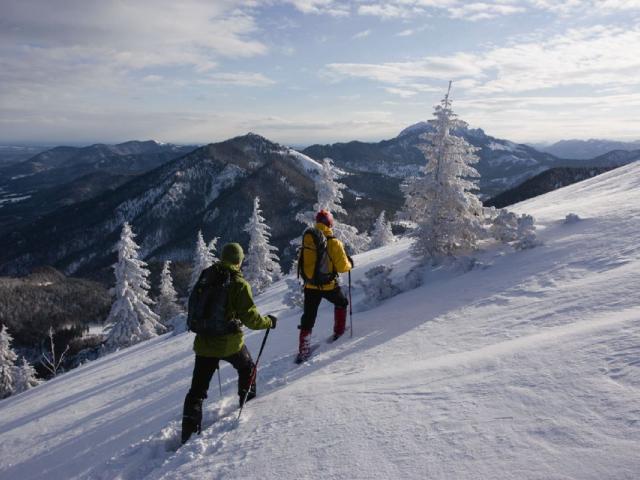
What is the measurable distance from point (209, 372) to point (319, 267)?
249cm

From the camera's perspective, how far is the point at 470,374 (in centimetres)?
443

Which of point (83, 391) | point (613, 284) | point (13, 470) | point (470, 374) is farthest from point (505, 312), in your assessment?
point (83, 391)

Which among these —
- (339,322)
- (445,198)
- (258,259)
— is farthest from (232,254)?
(258,259)

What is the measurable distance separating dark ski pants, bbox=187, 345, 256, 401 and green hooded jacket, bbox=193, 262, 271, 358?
0.12m

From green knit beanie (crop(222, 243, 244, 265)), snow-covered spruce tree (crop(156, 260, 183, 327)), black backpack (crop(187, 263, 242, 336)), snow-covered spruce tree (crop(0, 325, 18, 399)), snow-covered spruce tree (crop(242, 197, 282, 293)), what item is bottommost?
snow-covered spruce tree (crop(0, 325, 18, 399))

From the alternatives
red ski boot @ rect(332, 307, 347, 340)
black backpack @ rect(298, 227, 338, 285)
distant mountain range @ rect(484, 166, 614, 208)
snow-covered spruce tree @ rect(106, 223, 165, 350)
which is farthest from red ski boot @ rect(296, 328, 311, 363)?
distant mountain range @ rect(484, 166, 614, 208)

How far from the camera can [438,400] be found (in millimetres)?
4125

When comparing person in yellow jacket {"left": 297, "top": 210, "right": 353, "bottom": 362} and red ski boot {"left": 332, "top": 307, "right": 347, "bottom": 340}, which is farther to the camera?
red ski boot {"left": 332, "top": 307, "right": 347, "bottom": 340}

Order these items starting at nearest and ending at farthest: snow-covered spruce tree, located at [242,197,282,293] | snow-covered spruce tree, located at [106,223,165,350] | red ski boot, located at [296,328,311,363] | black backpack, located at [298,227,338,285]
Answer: black backpack, located at [298,227,338,285]
red ski boot, located at [296,328,311,363]
snow-covered spruce tree, located at [106,223,165,350]
snow-covered spruce tree, located at [242,197,282,293]

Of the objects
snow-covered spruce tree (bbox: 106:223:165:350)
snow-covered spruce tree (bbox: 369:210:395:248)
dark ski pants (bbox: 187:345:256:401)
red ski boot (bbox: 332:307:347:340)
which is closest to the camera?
dark ski pants (bbox: 187:345:256:401)

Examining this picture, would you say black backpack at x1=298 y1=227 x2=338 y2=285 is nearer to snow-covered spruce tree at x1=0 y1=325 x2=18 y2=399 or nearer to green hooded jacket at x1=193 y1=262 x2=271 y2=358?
green hooded jacket at x1=193 y1=262 x2=271 y2=358

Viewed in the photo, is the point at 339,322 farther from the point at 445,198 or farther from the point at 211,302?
the point at 445,198

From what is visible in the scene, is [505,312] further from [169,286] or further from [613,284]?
[169,286]

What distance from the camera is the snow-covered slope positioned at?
10.6 feet
